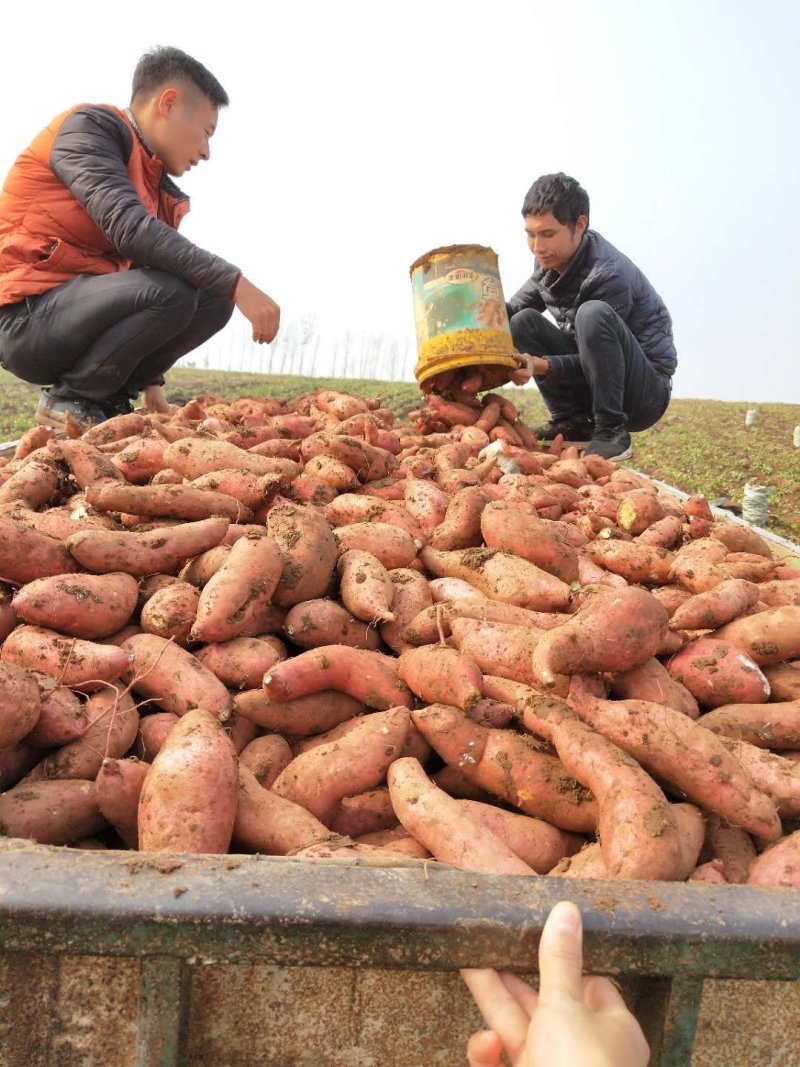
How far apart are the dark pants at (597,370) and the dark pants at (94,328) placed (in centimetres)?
288

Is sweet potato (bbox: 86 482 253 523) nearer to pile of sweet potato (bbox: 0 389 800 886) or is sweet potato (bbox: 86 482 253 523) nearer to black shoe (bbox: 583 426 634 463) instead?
pile of sweet potato (bbox: 0 389 800 886)

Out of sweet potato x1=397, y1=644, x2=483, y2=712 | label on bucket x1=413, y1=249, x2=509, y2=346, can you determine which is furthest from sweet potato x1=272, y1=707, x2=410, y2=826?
label on bucket x1=413, y1=249, x2=509, y2=346

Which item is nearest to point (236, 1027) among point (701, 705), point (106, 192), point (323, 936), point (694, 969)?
point (323, 936)

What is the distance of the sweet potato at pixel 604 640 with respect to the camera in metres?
1.72

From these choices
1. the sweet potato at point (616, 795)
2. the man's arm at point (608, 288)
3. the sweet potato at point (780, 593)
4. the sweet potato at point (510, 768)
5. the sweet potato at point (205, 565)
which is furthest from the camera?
the man's arm at point (608, 288)

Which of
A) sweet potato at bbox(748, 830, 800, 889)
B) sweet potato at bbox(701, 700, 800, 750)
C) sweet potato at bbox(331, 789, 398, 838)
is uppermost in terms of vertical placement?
sweet potato at bbox(701, 700, 800, 750)

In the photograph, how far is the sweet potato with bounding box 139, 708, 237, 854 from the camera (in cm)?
133

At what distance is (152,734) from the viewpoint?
168 cm

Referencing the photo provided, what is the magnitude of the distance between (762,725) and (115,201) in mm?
3961

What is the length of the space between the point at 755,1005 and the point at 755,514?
7372 mm

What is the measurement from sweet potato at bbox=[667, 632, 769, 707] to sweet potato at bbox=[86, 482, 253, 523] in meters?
1.46

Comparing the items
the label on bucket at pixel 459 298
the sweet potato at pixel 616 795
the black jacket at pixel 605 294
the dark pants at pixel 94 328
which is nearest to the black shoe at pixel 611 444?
the black jacket at pixel 605 294

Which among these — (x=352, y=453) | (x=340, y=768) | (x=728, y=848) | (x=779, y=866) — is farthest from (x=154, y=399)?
(x=779, y=866)

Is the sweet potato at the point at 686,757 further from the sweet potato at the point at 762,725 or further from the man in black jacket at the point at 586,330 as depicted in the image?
the man in black jacket at the point at 586,330
